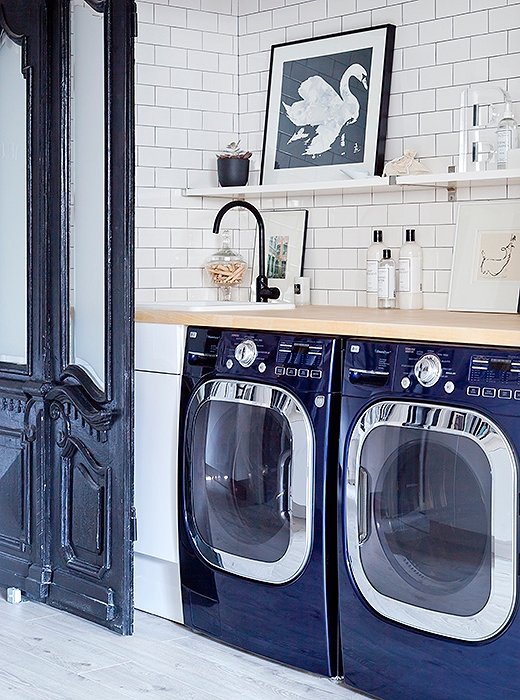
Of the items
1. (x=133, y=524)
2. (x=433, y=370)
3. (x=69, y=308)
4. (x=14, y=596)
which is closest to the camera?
(x=433, y=370)

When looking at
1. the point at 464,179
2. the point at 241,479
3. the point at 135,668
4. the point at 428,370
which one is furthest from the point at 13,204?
the point at 428,370

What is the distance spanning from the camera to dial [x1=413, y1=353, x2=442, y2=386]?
2.88m

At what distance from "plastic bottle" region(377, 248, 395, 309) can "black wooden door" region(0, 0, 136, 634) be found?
0.96m

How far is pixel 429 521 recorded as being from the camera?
2922mm

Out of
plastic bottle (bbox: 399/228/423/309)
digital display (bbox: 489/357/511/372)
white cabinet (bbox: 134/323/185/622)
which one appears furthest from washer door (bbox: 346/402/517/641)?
plastic bottle (bbox: 399/228/423/309)

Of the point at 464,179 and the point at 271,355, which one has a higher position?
the point at 464,179

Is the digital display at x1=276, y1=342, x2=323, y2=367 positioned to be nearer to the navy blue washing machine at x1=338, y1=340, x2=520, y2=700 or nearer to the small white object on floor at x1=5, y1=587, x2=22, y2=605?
the navy blue washing machine at x1=338, y1=340, x2=520, y2=700

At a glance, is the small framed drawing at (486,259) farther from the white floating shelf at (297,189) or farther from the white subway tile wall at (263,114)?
the white floating shelf at (297,189)

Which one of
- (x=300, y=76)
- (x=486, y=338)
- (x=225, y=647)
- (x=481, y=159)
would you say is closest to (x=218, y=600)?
(x=225, y=647)

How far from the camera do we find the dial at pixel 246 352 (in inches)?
→ 134

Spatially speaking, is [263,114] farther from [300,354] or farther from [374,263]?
[300,354]

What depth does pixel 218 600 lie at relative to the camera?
3.56 m

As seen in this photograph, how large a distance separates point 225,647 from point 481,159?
5.91 feet

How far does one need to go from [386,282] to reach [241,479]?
99 cm
